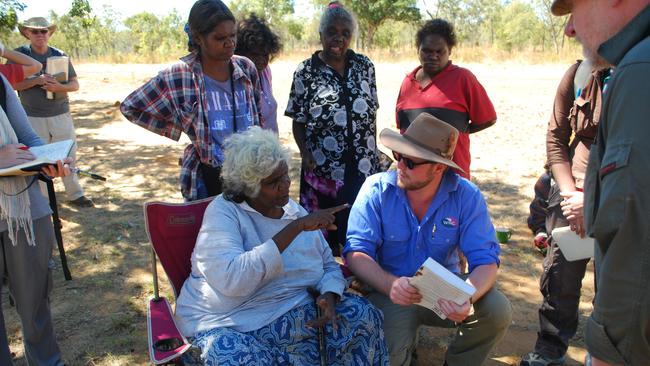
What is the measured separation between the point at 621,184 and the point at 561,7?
2.10 ft

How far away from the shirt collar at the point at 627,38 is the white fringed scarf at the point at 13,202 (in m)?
2.62

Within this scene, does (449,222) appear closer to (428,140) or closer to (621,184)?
(428,140)

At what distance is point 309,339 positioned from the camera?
2.73 meters

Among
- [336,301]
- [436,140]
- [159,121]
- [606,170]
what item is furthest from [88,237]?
[606,170]

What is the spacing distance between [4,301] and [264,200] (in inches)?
103

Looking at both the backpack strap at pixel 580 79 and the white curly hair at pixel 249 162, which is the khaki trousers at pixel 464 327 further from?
the backpack strap at pixel 580 79

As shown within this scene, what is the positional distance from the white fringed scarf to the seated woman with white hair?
84cm

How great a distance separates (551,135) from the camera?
10.5 feet

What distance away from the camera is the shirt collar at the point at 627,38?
1.42 metres

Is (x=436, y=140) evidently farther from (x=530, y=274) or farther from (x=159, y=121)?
(x=530, y=274)

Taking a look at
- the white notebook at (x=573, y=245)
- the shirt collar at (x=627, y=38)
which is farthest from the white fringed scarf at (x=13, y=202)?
the white notebook at (x=573, y=245)

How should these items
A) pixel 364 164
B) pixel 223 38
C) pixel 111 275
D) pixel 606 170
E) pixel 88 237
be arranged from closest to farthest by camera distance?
pixel 606 170
pixel 223 38
pixel 364 164
pixel 111 275
pixel 88 237

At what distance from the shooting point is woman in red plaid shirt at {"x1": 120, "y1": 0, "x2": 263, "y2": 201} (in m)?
3.23

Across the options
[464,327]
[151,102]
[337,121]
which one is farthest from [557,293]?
[151,102]
